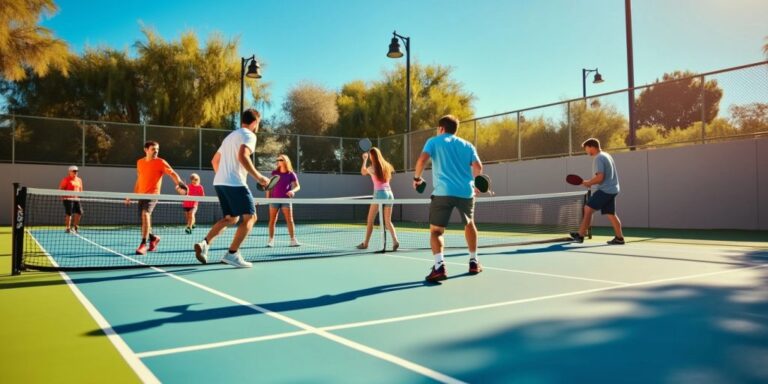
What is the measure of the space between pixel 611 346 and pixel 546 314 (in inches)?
31.3

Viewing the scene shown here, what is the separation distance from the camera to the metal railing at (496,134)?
13578 millimetres

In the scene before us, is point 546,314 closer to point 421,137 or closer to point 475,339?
point 475,339

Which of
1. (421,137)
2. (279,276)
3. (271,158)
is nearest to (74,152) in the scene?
(271,158)

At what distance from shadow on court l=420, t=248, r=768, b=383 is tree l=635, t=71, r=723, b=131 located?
1154cm

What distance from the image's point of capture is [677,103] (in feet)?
48.6

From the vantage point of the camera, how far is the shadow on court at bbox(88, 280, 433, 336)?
358cm

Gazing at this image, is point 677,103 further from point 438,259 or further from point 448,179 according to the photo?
point 438,259

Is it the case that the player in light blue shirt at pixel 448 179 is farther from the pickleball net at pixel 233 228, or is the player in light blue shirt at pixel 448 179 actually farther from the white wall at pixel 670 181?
the white wall at pixel 670 181

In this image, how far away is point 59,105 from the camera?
2717 centimetres

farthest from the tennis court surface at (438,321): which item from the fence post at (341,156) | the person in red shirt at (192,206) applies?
the fence post at (341,156)

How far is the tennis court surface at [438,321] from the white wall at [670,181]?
24.6 ft

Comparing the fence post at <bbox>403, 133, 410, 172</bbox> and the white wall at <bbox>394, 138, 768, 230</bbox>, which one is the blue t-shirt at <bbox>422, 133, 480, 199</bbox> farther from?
the fence post at <bbox>403, 133, 410, 172</bbox>

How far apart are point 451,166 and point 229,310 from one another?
278cm

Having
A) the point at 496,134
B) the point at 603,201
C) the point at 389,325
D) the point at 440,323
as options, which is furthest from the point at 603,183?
the point at 496,134
